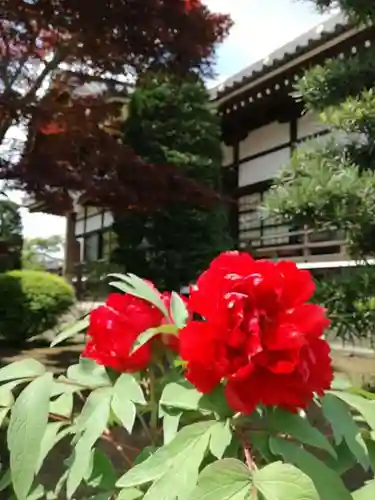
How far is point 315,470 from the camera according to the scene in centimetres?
69

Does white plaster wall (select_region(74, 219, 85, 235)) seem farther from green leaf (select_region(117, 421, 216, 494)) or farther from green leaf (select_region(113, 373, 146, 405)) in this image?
green leaf (select_region(117, 421, 216, 494))

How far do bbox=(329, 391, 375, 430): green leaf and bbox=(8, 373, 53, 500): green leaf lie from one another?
0.41 metres

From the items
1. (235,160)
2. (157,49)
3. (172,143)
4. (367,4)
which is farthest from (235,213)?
(367,4)

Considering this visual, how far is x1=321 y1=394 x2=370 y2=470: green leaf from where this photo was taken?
0.78 m

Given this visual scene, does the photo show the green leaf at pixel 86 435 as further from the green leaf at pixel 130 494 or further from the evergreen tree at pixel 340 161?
the evergreen tree at pixel 340 161

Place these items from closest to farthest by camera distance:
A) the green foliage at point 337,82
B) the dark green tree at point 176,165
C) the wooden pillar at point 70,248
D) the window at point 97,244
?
the green foliage at point 337,82 < the dark green tree at point 176,165 < the wooden pillar at point 70,248 < the window at point 97,244

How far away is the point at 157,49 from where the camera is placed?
6.10 metres

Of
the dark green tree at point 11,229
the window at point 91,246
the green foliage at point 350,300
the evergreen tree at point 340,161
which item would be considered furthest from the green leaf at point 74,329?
the window at point 91,246

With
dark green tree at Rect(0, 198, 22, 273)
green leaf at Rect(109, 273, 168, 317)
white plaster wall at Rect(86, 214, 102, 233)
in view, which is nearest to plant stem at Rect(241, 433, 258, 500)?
green leaf at Rect(109, 273, 168, 317)

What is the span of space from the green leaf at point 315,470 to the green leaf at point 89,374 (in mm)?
296

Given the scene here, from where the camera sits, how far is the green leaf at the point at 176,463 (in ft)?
2.19

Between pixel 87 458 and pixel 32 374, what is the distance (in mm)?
149

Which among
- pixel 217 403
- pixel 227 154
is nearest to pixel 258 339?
pixel 217 403

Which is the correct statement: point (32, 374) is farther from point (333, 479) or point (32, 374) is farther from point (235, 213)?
point (235, 213)
